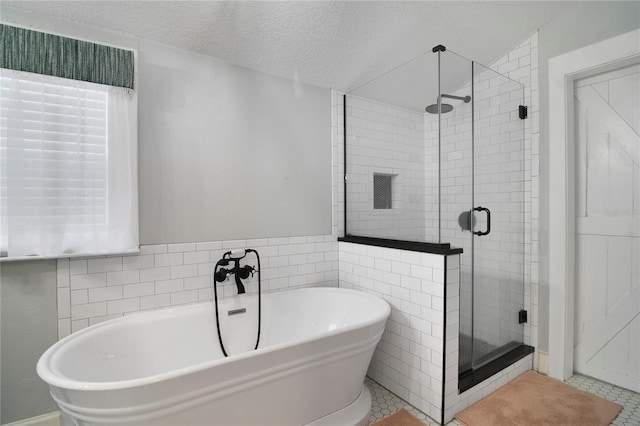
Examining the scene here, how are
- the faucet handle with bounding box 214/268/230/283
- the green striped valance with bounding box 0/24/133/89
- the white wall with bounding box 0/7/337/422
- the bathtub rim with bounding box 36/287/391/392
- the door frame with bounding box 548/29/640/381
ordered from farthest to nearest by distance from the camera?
the door frame with bounding box 548/29/640/381
the faucet handle with bounding box 214/268/230/283
the white wall with bounding box 0/7/337/422
the green striped valance with bounding box 0/24/133/89
the bathtub rim with bounding box 36/287/391/392

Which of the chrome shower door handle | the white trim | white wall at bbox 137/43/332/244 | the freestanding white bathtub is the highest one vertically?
white wall at bbox 137/43/332/244

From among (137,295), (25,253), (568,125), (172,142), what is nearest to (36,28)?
(172,142)

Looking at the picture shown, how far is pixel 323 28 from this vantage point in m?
2.12

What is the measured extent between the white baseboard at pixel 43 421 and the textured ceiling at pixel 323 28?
7.54ft

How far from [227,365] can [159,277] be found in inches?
39.1

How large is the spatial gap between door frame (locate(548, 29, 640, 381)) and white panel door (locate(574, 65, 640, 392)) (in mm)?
81

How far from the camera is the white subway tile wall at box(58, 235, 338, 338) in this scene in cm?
174

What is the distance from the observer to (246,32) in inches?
80.0

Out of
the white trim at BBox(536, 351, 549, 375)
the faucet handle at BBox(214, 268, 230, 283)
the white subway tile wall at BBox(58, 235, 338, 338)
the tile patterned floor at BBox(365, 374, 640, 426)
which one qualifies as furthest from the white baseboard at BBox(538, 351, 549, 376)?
the faucet handle at BBox(214, 268, 230, 283)

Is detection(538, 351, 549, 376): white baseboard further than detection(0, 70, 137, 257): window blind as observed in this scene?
Yes

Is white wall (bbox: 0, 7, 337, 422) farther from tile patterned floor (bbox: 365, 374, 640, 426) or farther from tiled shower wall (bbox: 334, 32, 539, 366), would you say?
tile patterned floor (bbox: 365, 374, 640, 426)

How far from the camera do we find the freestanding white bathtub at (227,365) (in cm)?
115

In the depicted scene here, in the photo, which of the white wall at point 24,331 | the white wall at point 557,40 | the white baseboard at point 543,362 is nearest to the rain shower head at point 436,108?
the white wall at point 557,40

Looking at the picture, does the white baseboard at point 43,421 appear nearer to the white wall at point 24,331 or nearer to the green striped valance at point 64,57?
the white wall at point 24,331
